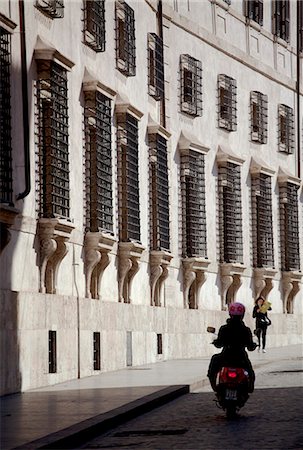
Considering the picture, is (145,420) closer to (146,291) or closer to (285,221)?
(146,291)

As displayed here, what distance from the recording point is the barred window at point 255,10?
128 feet

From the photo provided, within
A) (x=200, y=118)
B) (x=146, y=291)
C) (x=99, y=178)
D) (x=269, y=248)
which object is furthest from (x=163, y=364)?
(x=269, y=248)

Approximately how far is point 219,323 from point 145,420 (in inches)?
714

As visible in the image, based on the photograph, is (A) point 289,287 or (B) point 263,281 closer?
(B) point 263,281

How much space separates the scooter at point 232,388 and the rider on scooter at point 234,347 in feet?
0.34

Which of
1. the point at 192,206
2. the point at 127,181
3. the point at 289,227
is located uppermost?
the point at 289,227

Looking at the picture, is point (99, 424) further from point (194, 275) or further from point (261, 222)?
point (261, 222)

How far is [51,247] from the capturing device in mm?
22062

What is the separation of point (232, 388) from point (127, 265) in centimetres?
1080

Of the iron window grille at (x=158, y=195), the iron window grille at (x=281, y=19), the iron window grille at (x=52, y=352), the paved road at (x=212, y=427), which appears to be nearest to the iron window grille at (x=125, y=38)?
the iron window grille at (x=158, y=195)

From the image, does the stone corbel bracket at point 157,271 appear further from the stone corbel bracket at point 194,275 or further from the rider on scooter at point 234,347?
the rider on scooter at point 234,347

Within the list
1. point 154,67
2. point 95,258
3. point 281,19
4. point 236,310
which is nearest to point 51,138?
point 95,258

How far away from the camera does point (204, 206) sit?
3450cm

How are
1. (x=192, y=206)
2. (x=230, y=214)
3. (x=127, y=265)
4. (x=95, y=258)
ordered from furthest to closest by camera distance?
1. (x=230, y=214)
2. (x=192, y=206)
3. (x=127, y=265)
4. (x=95, y=258)
